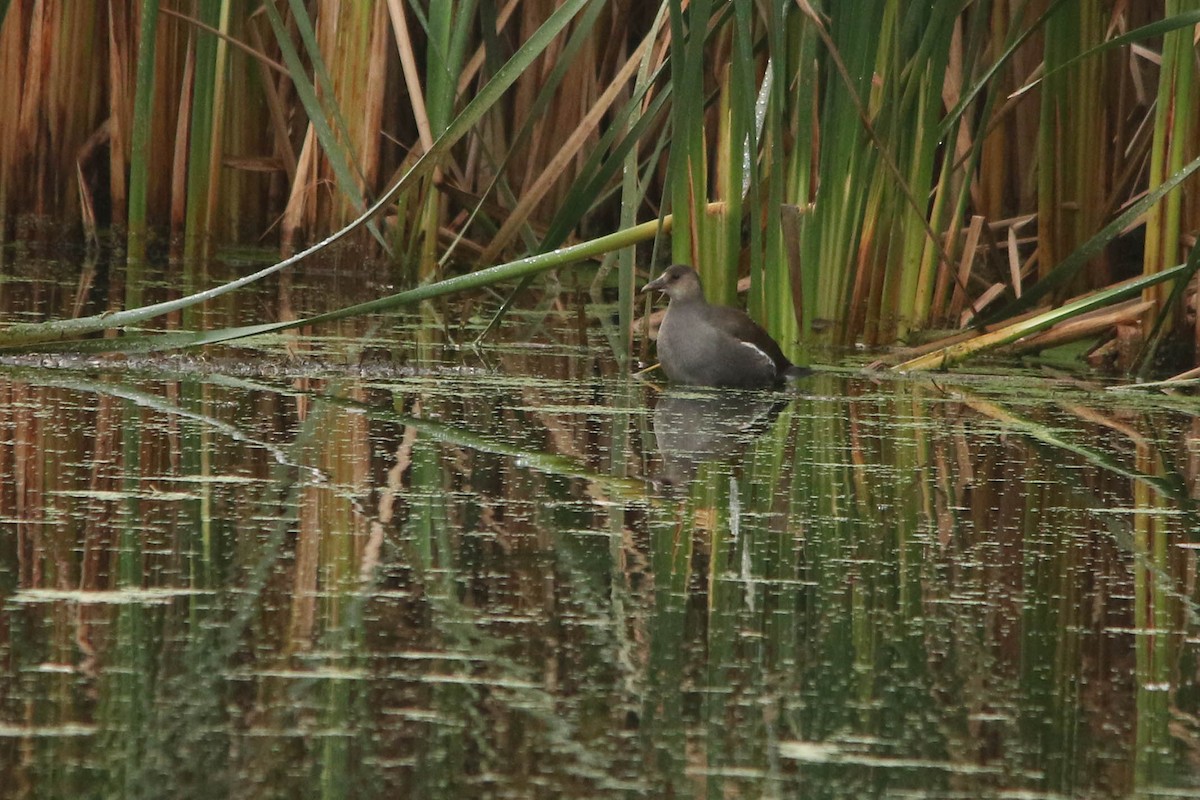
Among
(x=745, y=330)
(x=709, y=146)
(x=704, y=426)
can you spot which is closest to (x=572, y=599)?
(x=704, y=426)

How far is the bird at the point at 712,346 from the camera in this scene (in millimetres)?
4676

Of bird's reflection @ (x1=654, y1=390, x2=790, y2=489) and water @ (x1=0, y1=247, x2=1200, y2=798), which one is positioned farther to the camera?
bird's reflection @ (x1=654, y1=390, x2=790, y2=489)

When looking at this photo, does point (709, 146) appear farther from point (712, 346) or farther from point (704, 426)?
point (704, 426)

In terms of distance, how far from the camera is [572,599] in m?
2.37

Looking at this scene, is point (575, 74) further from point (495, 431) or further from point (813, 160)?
point (495, 431)

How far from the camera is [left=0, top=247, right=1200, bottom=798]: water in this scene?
5.86 feet

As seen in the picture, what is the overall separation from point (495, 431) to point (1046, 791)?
2013 millimetres

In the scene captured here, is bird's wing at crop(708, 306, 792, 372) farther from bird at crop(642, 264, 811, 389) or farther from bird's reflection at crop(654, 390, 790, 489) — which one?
bird's reflection at crop(654, 390, 790, 489)

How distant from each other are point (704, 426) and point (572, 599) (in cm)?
167

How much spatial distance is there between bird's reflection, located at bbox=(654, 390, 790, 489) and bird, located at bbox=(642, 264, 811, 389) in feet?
0.16

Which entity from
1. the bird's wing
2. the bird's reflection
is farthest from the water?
the bird's wing

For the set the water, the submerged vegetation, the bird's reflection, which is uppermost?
the submerged vegetation

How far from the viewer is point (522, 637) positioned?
7.18 ft

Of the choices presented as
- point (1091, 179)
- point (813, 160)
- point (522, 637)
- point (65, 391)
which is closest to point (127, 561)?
point (522, 637)
